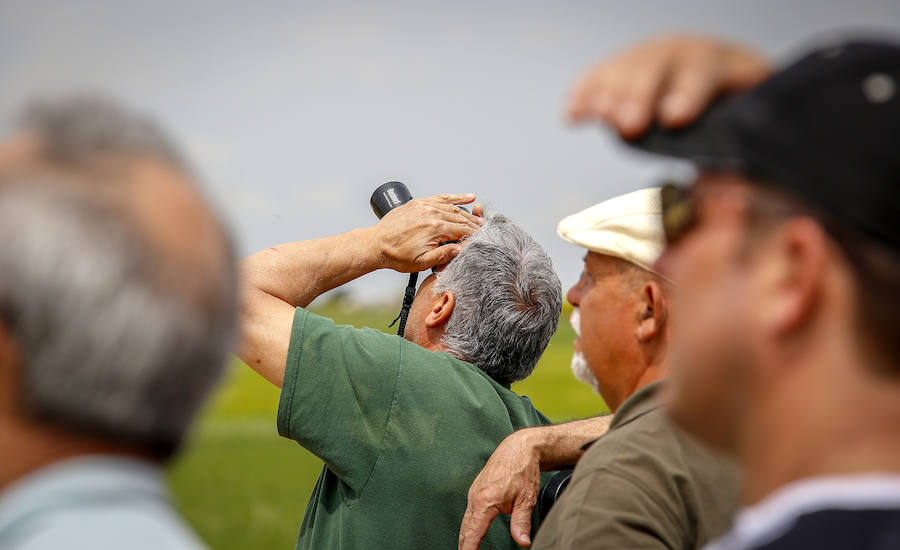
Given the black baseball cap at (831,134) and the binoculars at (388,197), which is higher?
the black baseball cap at (831,134)

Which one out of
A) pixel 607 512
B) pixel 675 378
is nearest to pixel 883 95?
pixel 675 378

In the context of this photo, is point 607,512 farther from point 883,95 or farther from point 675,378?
point 883,95

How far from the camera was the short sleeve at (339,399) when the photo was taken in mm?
2291

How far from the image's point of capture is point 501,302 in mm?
2658

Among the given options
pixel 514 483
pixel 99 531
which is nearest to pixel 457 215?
pixel 514 483

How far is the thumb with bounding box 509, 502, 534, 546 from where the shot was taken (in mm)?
2246

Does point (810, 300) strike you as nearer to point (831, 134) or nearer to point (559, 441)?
point (831, 134)

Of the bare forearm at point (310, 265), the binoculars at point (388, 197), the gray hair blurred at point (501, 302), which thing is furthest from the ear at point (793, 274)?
the binoculars at point (388, 197)

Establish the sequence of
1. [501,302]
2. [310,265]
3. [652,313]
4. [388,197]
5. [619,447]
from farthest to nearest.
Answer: [388,197]
[310,265]
[501,302]
[652,313]
[619,447]

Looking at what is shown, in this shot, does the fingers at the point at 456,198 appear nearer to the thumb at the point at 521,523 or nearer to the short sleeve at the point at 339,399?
the short sleeve at the point at 339,399

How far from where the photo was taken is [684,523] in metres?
1.86

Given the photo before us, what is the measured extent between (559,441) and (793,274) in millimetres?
1502

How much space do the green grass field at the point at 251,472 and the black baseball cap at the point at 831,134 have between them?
0.65m

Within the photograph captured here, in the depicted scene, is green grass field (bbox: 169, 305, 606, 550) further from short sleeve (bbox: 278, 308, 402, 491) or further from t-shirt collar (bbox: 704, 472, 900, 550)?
short sleeve (bbox: 278, 308, 402, 491)
